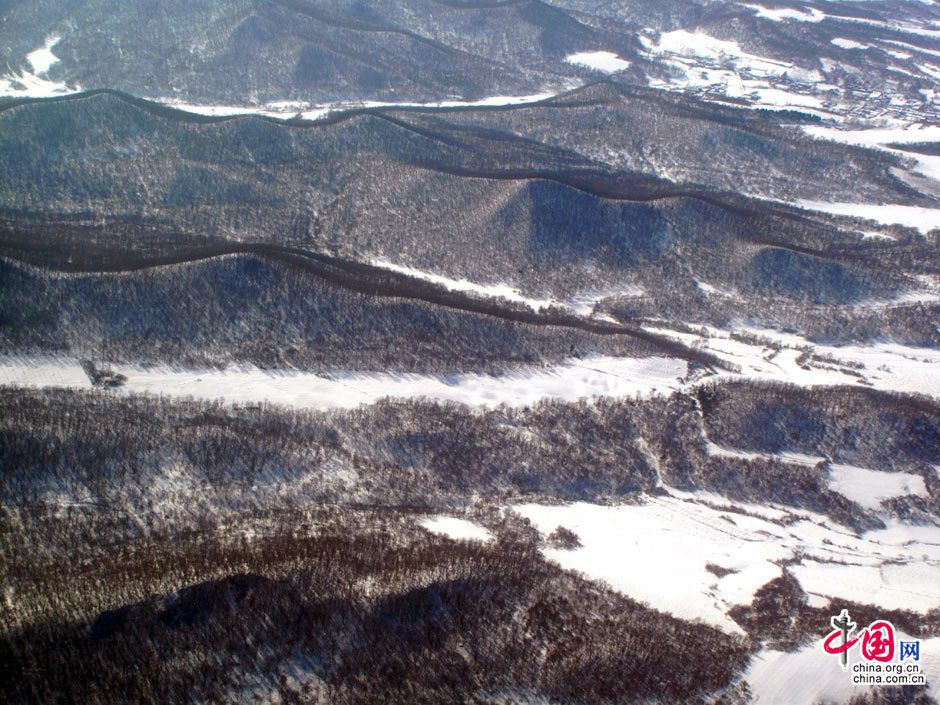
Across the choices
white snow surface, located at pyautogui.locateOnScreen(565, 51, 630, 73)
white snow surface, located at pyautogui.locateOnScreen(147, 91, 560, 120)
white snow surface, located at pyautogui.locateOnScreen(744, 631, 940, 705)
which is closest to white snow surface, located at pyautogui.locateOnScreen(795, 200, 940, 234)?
white snow surface, located at pyautogui.locateOnScreen(147, 91, 560, 120)

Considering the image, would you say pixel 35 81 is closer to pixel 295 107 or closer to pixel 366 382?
pixel 295 107

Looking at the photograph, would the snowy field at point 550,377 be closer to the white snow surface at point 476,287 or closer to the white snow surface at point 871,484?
the white snow surface at point 871,484

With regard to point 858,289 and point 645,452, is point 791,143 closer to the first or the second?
point 858,289

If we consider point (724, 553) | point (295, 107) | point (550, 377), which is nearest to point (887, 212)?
point (550, 377)

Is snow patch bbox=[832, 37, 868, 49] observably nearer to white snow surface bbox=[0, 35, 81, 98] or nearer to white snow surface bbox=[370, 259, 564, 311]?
white snow surface bbox=[370, 259, 564, 311]

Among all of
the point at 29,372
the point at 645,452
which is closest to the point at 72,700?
the point at 29,372

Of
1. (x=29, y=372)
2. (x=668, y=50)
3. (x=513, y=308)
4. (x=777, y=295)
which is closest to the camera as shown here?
(x=29, y=372)
